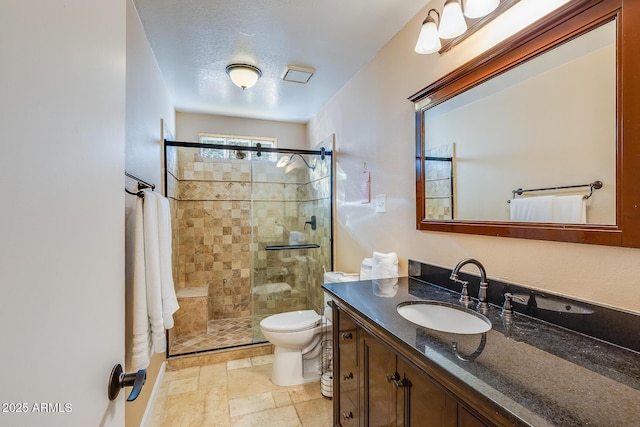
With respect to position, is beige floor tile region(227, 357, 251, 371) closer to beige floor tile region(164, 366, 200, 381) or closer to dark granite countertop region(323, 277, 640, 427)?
beige floor tile region(164, 366, 200, 381)

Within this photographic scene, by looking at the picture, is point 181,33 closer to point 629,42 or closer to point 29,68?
point 29,68

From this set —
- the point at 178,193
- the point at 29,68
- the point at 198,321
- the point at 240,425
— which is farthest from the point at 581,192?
the point at 178,193

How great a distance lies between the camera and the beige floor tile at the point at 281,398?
2.05m

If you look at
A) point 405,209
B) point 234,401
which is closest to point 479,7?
point 405,209

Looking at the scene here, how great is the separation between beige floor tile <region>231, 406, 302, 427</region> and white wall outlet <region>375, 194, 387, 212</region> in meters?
1.51

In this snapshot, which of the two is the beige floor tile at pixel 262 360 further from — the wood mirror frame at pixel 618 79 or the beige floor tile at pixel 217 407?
the wood mirror frame at pixel 618 79

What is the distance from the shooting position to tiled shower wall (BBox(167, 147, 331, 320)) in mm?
3346

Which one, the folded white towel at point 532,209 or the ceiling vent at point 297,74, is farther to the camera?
the ceiling vent at point 297,74

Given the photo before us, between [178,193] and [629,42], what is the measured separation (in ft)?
11.6

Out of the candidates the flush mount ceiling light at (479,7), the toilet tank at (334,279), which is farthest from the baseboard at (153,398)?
the flush mount ceiling light at (479,7)

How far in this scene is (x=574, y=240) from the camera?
970mm

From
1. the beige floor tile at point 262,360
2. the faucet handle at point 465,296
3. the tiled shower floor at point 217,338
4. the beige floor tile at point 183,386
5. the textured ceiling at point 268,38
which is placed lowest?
the beige floor tile at point 262,360

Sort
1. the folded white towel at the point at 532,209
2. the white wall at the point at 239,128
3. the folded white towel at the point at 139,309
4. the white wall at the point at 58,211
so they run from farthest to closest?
1. the white wall at the point at 239,128
2. the folded white towel at the point at 139,309
3. the folded white towel at the point at 532,209
4. the white wall at the point at 58,211

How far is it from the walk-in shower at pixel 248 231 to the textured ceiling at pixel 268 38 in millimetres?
795
